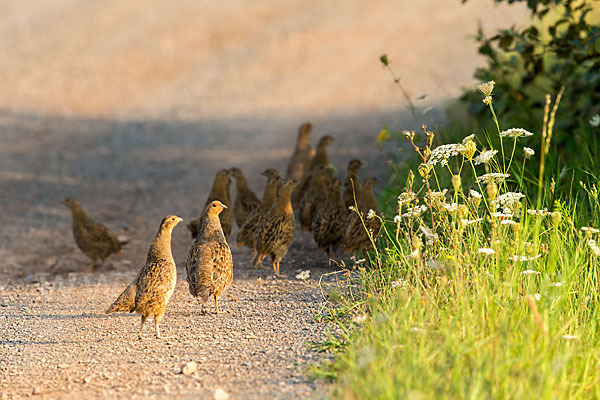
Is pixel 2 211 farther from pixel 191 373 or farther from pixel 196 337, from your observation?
pixel 191 373

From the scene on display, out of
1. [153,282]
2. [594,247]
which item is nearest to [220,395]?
[153,282]

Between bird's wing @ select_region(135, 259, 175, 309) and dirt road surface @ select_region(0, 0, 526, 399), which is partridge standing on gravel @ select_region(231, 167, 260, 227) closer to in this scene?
dirt road surface @ select_region(0, 0, 526, 399)

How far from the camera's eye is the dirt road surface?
5340mm

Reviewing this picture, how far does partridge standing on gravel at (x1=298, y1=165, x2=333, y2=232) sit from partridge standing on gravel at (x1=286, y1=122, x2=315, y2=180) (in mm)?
1523

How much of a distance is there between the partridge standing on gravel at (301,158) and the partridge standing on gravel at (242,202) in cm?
165

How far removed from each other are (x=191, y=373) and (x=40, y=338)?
1.77 m

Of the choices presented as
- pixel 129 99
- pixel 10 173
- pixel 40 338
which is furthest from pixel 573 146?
pixel 129 99

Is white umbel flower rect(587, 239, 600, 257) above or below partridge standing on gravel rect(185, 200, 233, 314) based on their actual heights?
above

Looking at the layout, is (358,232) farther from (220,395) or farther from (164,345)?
(220,395)

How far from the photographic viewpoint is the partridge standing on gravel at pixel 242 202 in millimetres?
9429

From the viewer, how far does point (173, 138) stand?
593 inches

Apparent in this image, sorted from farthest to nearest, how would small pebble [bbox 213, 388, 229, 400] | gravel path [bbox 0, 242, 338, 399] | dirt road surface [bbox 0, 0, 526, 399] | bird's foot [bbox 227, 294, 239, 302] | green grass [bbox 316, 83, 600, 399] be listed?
bird's foot [bbox 227, 294, 239, 302] < dirt road surface [bbox 0, 0, 526, 399] < gravel path [bbox 0, 242, 338, 399] < small pebble [bbox 213, 388, 229, 400] < green grass [bbox 316, 83, 600, 399]

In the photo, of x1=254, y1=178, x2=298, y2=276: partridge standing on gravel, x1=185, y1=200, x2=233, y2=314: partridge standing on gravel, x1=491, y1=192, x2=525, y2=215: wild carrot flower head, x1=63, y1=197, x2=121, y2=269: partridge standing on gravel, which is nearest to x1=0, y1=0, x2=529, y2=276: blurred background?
x1=63, y1=197, x2=121, y2=269: partridge standing on gravel

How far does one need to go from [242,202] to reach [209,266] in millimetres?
3047
